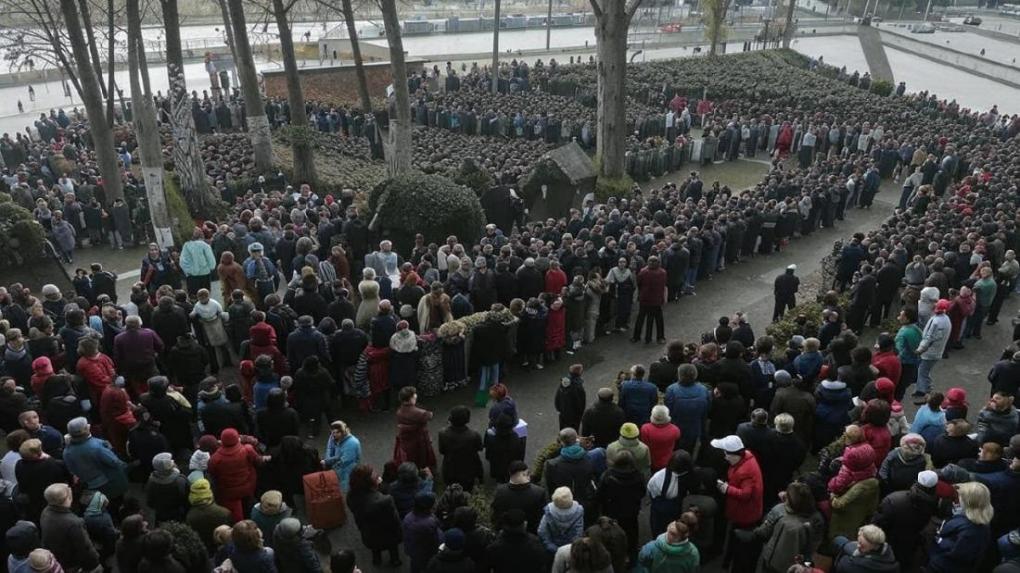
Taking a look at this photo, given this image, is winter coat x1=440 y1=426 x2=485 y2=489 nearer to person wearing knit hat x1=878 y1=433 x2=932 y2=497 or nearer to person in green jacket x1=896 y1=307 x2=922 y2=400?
person wearing knit hat x1=878 y1=433 x2=932 y2=497

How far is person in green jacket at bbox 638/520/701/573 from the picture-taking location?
5566 mm

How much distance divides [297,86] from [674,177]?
11607mm

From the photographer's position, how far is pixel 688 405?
775cm

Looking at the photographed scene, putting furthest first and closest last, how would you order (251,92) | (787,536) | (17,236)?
(251,92)
(17,236)
(787,536)

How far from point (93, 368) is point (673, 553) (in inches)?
257

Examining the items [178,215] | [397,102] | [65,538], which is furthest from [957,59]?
[65,538]

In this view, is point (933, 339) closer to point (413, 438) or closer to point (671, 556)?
point (671, 556)

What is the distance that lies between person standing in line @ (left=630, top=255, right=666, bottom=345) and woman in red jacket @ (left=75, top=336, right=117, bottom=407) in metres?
7.35

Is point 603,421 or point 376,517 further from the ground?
point 603,421

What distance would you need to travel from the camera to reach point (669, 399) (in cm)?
786

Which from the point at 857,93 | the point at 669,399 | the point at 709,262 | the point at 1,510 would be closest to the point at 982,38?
the point at 857,93

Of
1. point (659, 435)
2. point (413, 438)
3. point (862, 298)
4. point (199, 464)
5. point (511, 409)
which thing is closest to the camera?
point (199, 464)

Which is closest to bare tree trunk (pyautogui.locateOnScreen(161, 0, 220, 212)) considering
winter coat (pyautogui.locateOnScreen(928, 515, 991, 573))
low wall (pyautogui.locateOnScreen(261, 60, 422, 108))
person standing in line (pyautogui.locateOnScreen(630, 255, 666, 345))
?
low wall (pyautogui.locateOnScreen(261, 60, 422, 108))

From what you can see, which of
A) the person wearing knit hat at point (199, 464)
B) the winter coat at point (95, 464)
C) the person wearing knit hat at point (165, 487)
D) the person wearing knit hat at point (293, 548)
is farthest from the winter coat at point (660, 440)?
the winter coat at point (95, 464)
